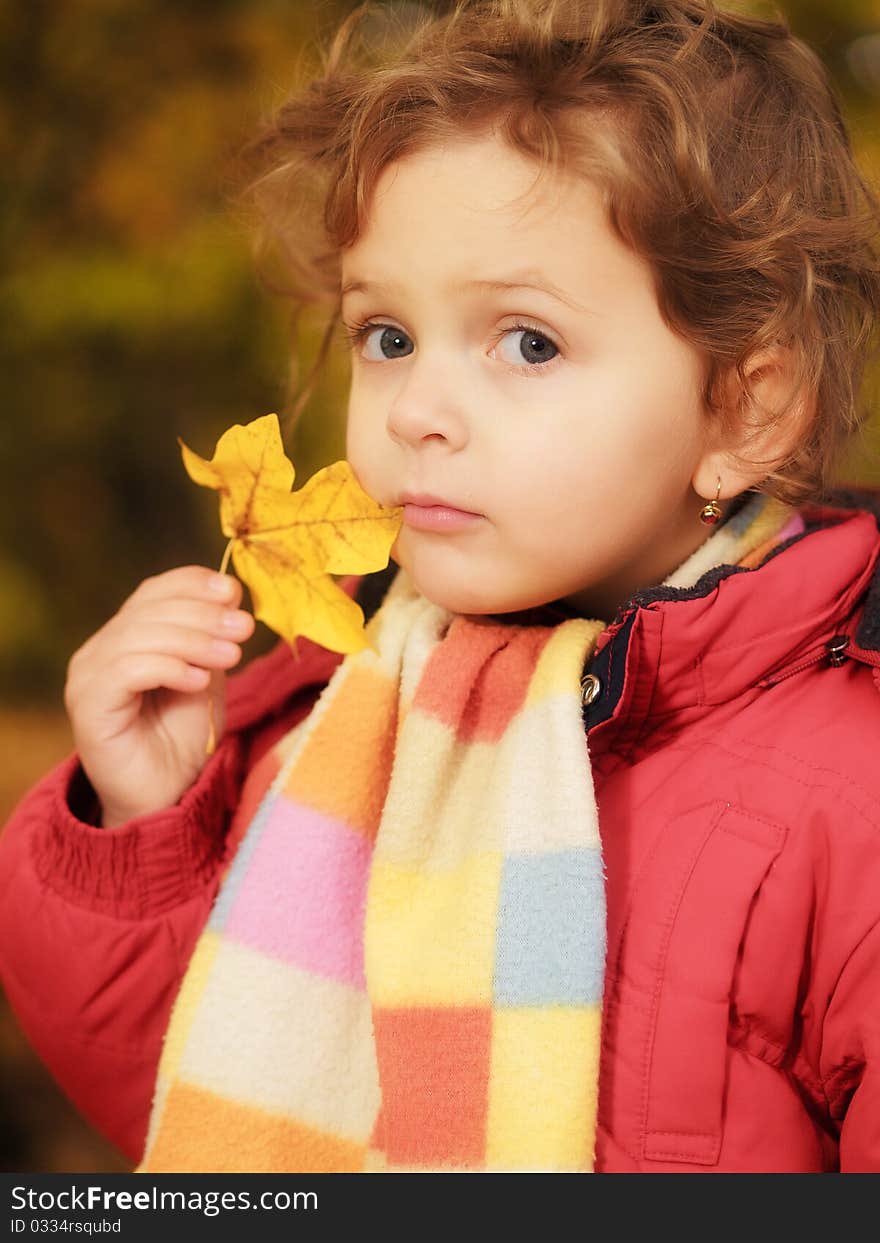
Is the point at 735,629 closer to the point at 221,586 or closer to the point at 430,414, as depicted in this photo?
the point at 430,414

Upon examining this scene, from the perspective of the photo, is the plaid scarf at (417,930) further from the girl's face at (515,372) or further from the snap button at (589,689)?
the girl's face at (515,372)

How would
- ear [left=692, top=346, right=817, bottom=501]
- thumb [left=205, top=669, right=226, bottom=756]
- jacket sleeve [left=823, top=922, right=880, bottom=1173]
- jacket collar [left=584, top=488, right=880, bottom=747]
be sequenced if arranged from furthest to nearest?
thumb [left=205, top=669, right=226, bottom=756] → ear [left=692, top=346, right=817, bottom=501] → jacket collar [left=584, top=488, right=880, bottom=747] → jacket sleeve [left=823, top=922, right=880, bottom=1173]

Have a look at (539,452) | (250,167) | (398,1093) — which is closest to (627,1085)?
(398,1093)

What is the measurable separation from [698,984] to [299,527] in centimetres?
54

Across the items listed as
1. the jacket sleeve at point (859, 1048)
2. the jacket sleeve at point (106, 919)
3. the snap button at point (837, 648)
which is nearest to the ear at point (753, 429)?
the snap button at point (837, 648)

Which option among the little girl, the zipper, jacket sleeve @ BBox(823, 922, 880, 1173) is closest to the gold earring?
the little girl

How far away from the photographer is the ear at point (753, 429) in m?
1.32

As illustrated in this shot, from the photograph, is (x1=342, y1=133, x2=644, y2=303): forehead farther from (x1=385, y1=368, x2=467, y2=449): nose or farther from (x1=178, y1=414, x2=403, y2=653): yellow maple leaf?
(x1=178, y1=414, x2=403, y2=653): yellow maple leaf

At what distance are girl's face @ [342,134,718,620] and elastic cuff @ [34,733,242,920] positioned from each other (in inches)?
15.0

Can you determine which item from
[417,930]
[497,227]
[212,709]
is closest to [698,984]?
[417,930]

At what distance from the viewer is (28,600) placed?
7.83ft

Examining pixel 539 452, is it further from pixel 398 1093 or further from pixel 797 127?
pixel 398 1093

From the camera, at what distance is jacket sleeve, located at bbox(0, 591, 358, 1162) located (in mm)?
1407

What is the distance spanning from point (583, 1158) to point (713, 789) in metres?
0.33
